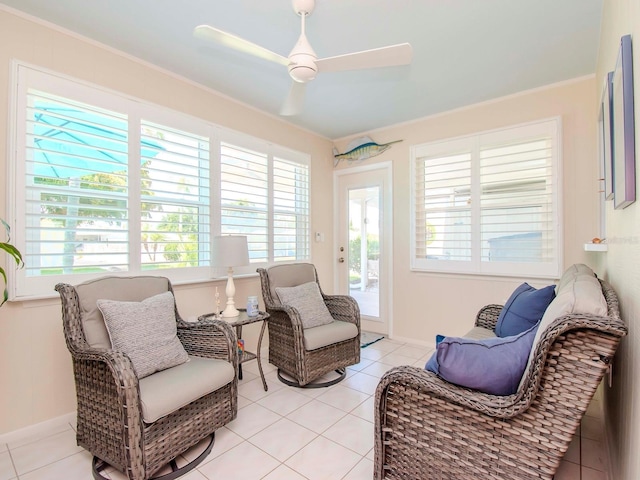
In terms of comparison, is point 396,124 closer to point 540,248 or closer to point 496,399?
point 540,248

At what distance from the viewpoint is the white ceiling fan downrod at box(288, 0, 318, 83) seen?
1.79 m

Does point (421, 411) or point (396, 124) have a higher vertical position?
point (396, 124)

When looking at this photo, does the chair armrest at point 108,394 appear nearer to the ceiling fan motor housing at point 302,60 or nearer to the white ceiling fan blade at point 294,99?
the ceiling fan motor housing at point 302,60

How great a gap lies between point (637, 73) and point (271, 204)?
3.01 meters

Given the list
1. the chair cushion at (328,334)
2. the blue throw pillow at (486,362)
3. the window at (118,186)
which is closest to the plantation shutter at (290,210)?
the window at (118,186)

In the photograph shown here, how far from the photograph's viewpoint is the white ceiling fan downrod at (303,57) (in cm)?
179

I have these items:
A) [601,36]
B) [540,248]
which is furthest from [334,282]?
[601,36]

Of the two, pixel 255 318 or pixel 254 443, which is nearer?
pixel 254 443

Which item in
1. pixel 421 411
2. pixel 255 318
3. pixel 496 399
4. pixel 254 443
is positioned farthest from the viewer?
pixel 255 318

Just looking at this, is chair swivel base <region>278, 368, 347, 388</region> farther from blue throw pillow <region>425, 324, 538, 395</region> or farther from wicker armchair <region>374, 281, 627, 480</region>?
blue throw pillow <region>425, 324, 538, 395</region>

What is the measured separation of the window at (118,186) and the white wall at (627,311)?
2840 millimetres

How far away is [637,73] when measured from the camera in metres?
1.12

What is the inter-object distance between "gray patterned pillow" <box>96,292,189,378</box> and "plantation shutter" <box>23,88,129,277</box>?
1.92ft

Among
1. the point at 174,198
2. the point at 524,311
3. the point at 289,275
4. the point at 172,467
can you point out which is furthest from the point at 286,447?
the point at 174,198
